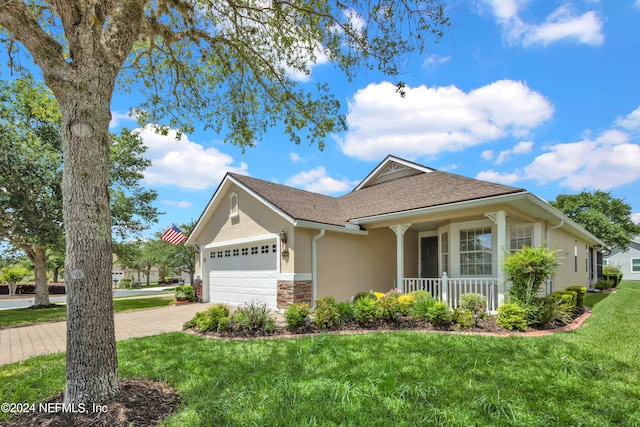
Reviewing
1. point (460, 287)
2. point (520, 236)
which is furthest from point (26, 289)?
point (520, 236)

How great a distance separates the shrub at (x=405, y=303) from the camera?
769 centimetres

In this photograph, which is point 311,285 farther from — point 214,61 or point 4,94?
point 4,94

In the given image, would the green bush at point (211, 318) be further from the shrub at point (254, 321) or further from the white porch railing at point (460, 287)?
the white porch railing at point (460, 287)

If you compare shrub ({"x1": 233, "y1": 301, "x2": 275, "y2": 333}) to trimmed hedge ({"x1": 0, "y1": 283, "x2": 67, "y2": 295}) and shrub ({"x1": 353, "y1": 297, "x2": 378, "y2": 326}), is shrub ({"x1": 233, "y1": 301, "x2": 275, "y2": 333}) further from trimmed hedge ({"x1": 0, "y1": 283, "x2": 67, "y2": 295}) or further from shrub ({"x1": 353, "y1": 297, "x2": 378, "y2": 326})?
trimmed hedge ({"x1": 0, "y1": 283, "x2": 67, "y2": 295})

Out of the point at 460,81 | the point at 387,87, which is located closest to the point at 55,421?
the point at 387,87

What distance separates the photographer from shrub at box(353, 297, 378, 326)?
7.29m

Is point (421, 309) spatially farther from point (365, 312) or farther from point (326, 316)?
point (326, 316)

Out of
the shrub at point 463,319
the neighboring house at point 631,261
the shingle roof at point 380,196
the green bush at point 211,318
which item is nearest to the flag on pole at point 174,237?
the shingle roof at point 380,196

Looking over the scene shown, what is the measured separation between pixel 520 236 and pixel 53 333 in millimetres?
13507

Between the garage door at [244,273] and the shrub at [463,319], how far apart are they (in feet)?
17.8

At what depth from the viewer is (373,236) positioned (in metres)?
12.2

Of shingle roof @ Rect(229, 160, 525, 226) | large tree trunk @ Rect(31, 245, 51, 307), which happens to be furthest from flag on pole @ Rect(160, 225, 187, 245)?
large tree trunk @ Rect(31, 245, 51, 307)

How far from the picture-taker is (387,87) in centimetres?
602

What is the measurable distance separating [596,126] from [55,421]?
17437mm
